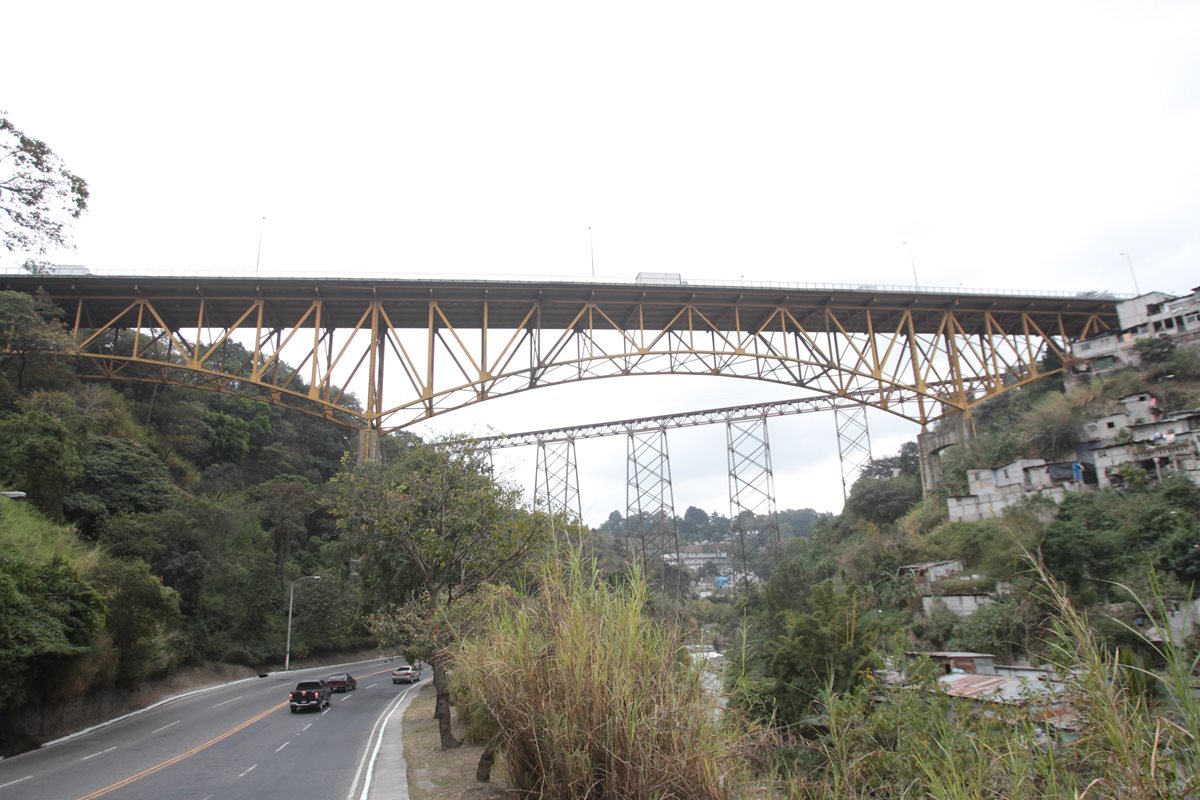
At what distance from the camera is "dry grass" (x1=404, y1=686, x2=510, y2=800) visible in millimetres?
9172

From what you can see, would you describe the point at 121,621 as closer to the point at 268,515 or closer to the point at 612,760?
the point at 268,515

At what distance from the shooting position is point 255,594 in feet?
130

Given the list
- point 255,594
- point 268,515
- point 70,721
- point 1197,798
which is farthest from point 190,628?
point 1197,798

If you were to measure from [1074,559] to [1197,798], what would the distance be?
1997 centimetres

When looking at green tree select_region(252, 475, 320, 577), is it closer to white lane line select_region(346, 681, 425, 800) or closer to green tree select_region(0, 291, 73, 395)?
green tree select_region(0, 291, 73, 395)

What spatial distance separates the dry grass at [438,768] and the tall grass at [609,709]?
7.27 ft

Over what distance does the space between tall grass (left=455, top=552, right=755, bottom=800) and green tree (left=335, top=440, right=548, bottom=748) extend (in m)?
10.6

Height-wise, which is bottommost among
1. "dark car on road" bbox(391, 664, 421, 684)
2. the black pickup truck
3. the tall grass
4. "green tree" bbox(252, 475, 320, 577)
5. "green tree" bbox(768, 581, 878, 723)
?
"dark car on road" bbox(391, 664, 421, 684)

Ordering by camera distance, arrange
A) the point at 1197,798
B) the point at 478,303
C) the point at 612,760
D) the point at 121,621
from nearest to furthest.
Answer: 1. the point at 1197,798
2. the point at 612,760
3. the point at 121,621
4. the point at 478,303

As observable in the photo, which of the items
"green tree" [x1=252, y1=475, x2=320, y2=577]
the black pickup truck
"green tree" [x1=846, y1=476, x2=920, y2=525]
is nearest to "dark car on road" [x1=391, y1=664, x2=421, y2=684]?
the black pickup truck

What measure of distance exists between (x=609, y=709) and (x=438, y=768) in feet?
33.1

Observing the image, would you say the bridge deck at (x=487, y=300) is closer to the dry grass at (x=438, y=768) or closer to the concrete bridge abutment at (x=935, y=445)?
the concrete bridge abutment at (x=935, y=445)

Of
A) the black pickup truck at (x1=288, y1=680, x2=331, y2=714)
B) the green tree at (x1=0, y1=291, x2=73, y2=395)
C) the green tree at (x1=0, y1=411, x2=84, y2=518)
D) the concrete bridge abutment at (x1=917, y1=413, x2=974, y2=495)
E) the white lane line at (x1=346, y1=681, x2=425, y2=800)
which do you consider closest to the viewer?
the white lane line at (x1=346, y1=681, x2=425, y2=800)

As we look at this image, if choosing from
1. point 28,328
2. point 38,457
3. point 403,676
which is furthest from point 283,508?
point 28,328
